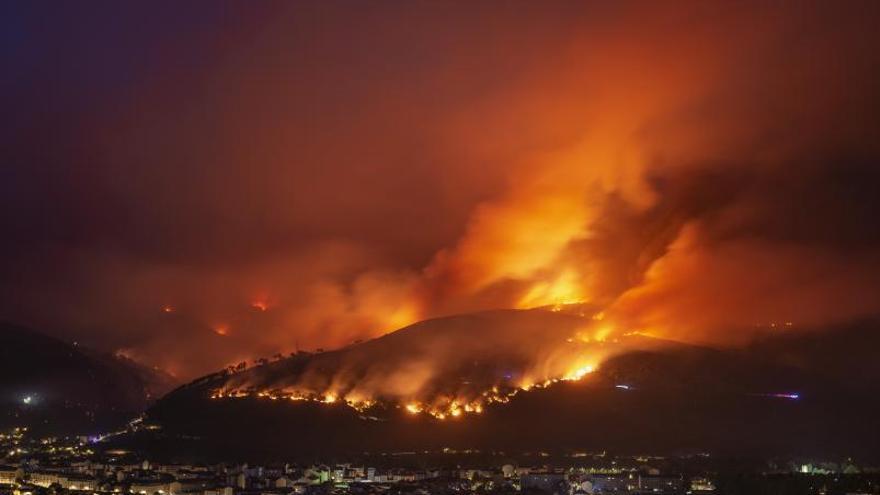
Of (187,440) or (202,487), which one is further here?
(187,440)

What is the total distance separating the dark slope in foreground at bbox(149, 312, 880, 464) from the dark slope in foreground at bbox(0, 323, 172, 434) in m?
19.9

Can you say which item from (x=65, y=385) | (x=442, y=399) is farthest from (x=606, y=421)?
(x=65, y=385)

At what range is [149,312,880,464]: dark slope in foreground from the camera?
247 feet

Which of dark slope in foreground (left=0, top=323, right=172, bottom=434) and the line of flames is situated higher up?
dark slope in foreground (left=0, top=323, right=172, bottom=434)

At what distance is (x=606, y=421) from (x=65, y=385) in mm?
77747

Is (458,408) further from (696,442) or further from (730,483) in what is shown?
(730,483)

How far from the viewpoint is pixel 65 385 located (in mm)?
126312

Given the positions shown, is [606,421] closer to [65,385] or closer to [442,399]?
[442,399]

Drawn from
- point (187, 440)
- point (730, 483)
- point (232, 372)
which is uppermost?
point (232, 372)

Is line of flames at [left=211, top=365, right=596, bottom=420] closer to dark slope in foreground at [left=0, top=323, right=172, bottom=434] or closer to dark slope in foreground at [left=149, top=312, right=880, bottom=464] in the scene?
dark slope in foreground at [left=149, top=312, right=880, bottom=464]

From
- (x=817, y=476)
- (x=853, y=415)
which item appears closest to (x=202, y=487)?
(x=817, y=476)

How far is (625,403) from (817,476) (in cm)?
2612

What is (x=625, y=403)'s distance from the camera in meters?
82.9

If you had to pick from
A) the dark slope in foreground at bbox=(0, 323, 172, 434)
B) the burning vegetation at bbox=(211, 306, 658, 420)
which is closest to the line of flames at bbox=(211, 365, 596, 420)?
the burning vegetation at bbox=(211, 306, 658, 420)
